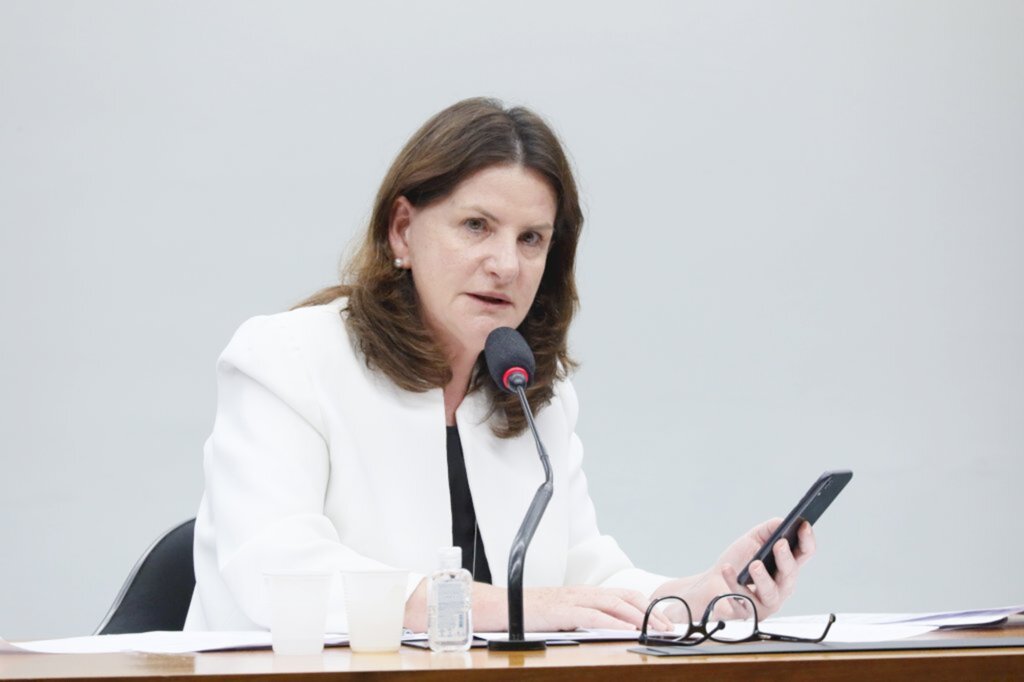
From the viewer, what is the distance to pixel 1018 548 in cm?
292

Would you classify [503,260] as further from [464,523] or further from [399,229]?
[464,523]

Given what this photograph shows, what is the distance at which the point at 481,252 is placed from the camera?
186 cm

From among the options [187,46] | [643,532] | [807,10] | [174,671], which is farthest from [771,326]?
[174,671]

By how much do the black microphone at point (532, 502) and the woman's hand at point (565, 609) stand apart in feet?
0.37

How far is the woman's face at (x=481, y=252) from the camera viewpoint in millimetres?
1864

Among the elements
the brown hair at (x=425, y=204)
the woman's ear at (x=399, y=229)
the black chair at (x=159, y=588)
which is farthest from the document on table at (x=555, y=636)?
the woman's ear at (x=399, y=229)

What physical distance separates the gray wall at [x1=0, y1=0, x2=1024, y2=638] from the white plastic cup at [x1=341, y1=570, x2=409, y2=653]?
154cm

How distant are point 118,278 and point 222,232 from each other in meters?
0.24

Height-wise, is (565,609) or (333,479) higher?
(333,479)

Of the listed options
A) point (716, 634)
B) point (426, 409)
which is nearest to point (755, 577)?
point (716, 634)

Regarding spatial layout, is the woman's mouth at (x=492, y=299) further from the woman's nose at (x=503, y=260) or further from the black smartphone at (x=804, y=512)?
the black smartphone at (x=804, y=512)

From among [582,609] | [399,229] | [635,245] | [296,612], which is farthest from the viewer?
[635,245]

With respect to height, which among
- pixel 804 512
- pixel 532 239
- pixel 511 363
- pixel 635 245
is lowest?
pixel 804 512

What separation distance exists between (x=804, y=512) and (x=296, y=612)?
679mm
